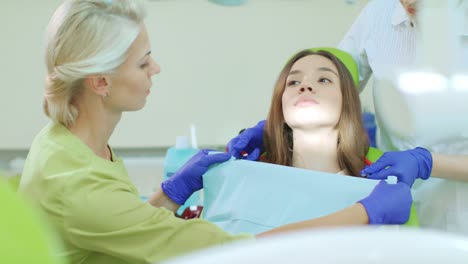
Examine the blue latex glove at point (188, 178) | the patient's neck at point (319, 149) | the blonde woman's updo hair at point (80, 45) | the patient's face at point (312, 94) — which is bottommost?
the blue latex glove at point (188, 178)

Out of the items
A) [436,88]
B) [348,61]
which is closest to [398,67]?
[348,61]

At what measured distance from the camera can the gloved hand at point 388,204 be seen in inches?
47.3

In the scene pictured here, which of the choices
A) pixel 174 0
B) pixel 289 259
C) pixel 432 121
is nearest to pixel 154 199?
A: pixel 432 121

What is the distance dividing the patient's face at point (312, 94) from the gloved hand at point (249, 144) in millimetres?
169

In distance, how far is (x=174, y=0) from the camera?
7.89 feet

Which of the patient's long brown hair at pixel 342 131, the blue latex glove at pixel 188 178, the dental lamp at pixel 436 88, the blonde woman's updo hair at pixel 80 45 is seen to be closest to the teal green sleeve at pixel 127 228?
the blonde woman's updo hair at pixel 80 45

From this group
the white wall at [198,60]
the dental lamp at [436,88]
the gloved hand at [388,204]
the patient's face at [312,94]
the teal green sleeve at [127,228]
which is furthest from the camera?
the white wall at [198,60]

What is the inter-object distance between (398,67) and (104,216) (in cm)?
108

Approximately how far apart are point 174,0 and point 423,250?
7.15 feet

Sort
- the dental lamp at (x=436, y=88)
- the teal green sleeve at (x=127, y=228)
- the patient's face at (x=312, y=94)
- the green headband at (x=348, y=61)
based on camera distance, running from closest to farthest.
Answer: the teal green sleeve at (x=127, y=228) → the dental lamp at (x=436, y=88) → the patient's face at (x=312, y=94) → the green headband at (x=348, y=61)

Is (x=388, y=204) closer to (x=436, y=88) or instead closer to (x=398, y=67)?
(x=436, y=88)

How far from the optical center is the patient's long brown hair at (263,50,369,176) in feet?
5.00

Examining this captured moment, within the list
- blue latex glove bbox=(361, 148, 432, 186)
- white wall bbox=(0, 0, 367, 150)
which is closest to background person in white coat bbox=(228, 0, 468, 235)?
blue latex glove bbox=(361, 148, 432, 186)

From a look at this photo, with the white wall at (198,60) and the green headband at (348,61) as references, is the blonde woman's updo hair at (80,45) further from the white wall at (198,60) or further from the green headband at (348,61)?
the white wall at (198,60)
